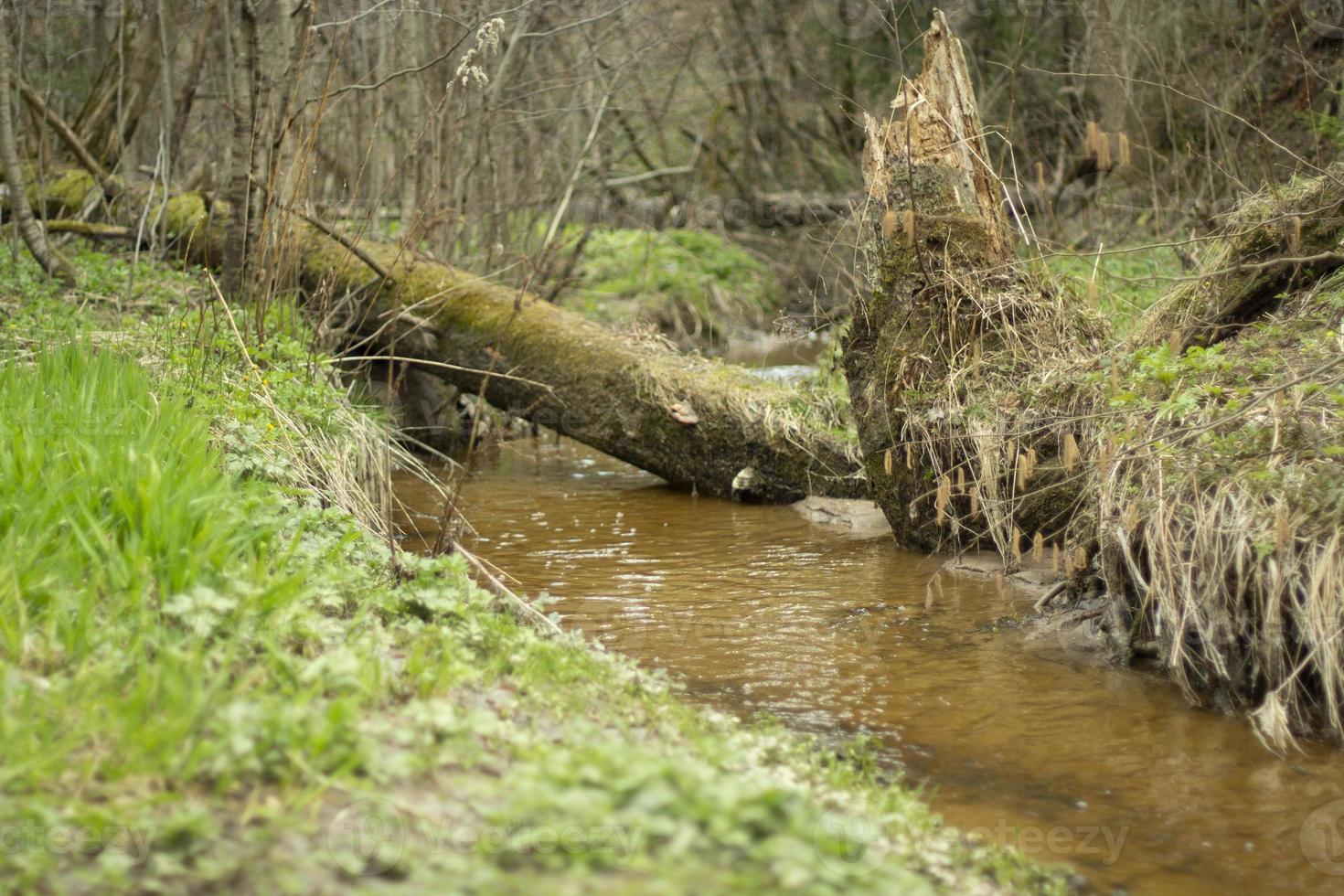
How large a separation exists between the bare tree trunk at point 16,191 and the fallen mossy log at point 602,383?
16.8 inches

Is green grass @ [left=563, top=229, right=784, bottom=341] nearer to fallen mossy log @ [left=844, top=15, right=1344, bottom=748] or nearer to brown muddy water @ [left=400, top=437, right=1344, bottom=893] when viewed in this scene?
brown muddy water @ [left=400, top=437, right=1344, bottom=893]

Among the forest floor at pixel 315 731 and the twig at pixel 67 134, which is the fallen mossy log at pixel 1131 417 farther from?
the twig at pixel 67 134

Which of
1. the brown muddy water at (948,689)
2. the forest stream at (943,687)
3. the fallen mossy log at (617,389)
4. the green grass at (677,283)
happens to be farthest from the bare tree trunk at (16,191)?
the green grass at (677,283)

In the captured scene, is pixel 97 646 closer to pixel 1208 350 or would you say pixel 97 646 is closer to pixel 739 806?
pixel 739 806

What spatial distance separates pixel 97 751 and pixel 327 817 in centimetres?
57

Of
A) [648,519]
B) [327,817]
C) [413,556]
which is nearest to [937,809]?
[327,817]

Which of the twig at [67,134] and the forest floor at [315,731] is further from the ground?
the twig at [67,134]

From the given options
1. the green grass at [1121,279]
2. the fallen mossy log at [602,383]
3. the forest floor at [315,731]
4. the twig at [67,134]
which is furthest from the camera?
the twig at [67,134]

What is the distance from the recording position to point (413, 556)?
14.5ft

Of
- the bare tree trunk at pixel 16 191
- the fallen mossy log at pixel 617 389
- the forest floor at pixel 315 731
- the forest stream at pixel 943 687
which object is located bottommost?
the forest stream at pixel 943 687

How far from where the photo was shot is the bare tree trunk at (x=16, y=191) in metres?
7.51

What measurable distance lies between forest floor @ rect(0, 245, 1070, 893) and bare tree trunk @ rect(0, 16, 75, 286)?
11.4 feet

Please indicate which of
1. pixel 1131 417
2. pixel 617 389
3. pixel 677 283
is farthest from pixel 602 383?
pixel 677 283

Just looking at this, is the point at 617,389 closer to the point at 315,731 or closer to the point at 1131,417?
the point at 1131,417
